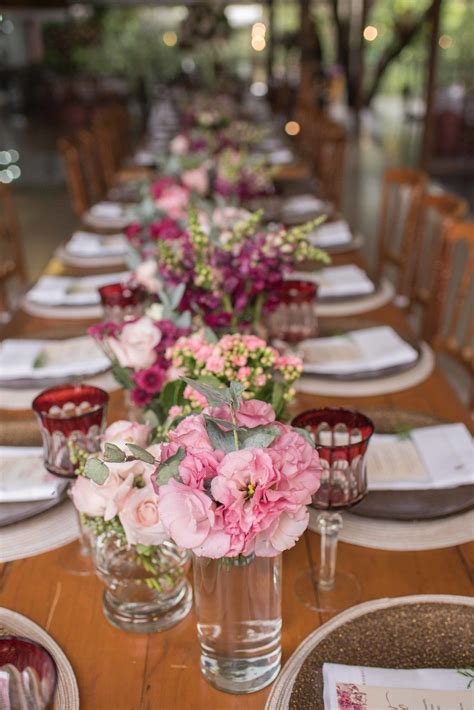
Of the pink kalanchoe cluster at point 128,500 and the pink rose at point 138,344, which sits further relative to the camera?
the pink rose at point 138,344

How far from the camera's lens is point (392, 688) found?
34.9 inches

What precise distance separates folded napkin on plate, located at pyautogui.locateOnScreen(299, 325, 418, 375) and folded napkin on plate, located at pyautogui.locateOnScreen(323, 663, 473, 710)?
84 cm

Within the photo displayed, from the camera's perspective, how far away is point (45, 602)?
1074 millimetres

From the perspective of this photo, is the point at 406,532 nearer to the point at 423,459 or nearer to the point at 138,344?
the point at 423,459

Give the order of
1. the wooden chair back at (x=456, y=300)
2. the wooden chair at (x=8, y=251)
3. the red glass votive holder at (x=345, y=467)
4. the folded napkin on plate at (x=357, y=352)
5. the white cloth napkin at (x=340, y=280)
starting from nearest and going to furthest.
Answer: the red glass votive holder at (x=345, y=467) < the folded napkin on plate at (x=357, y=352) < the wooden chair back at (x=456, y=300) < the white cloth napkin at (x=340, y=280) < the wooden chair at (x=8, y=251)

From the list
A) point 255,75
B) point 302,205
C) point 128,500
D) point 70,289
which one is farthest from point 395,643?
point 255,75

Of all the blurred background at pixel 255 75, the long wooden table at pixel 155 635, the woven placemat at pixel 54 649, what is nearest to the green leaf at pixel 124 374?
the long wooden table at pixel 155 635

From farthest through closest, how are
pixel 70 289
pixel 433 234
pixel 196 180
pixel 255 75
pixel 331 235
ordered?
pixel 255 75
pixel 331 235
pixel 196 180
pixel 433 234
pixel 70 289

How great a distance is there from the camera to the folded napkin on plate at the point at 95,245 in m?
2.71

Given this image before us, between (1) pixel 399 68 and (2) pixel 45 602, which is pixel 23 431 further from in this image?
(1) pixel 399 68

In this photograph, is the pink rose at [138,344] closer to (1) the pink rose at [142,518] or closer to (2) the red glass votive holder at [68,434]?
(2) the red glass votive holder at [68,434]

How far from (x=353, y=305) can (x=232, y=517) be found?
150 cm

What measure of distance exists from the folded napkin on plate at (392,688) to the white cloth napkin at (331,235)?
1.98m

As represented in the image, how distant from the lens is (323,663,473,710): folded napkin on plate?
86cm
